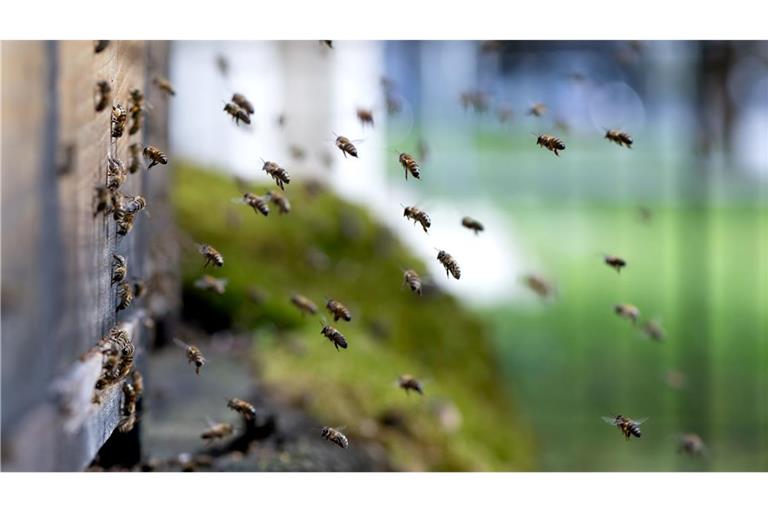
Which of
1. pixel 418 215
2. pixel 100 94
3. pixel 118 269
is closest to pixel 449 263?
pixel 418 215

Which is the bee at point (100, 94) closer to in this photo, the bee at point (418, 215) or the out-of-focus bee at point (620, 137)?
the bee at point (418, 215)

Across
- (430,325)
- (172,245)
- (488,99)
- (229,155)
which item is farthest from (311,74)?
(488,99)

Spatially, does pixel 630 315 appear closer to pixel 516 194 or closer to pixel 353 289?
pixel 353 289

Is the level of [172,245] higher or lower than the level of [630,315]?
higher

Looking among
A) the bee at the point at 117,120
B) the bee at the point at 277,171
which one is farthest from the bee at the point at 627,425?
the bee at the point at 117,120

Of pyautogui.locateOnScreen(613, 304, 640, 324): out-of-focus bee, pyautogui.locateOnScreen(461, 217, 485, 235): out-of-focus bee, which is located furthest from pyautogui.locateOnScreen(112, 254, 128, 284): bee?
pyautogui.locateOnScreen(613, 304, 640, 324): out-of-focus bee

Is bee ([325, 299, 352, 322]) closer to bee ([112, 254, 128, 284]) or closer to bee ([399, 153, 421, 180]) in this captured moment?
bee ([399, 153, 421, 180])

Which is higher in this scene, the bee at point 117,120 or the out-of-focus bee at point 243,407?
the bee at point 117,120
